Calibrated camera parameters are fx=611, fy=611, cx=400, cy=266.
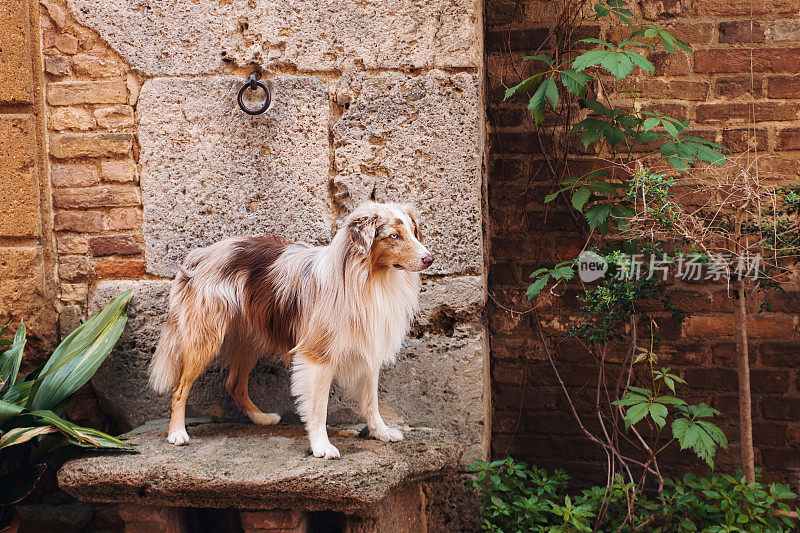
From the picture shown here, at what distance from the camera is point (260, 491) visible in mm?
2176

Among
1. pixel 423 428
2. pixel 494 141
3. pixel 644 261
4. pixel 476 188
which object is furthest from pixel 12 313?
pixel 644 261

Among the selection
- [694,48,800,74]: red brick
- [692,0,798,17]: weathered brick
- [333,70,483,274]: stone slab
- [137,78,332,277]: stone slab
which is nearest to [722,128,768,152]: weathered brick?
[694,48,800,74]: red brick

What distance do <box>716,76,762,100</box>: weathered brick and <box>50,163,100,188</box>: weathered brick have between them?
3208 millimetres

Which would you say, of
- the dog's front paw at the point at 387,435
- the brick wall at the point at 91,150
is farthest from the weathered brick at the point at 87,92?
the dog's front paw at the point at 387,435

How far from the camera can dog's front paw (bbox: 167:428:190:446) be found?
2.53 meters

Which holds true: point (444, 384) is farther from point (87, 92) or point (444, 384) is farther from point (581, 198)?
point (87, 92)

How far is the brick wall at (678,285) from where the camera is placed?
3.15 meters

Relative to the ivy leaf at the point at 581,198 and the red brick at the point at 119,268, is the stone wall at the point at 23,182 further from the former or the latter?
the ivy leaf at the point at 581,198

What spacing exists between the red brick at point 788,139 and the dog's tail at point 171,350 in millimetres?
2968

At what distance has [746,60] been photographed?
124 inches

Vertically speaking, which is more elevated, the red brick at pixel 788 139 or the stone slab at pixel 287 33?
the stone slab at pixel 287 33

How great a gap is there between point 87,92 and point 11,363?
1329 mm

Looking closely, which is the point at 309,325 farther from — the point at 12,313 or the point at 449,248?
the point at 12,313

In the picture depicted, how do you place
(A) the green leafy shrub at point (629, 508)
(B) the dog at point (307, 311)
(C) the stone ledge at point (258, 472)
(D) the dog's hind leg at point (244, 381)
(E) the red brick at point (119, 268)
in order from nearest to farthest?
(C) the stone ledge at point (258, 472)
(B) the dog at point (307, 311)
(A) the green leafy shrub at point (629, 508)
(D) the dog's hind leg at point (244, 381)
(E) the red brick at point (119, 268)
